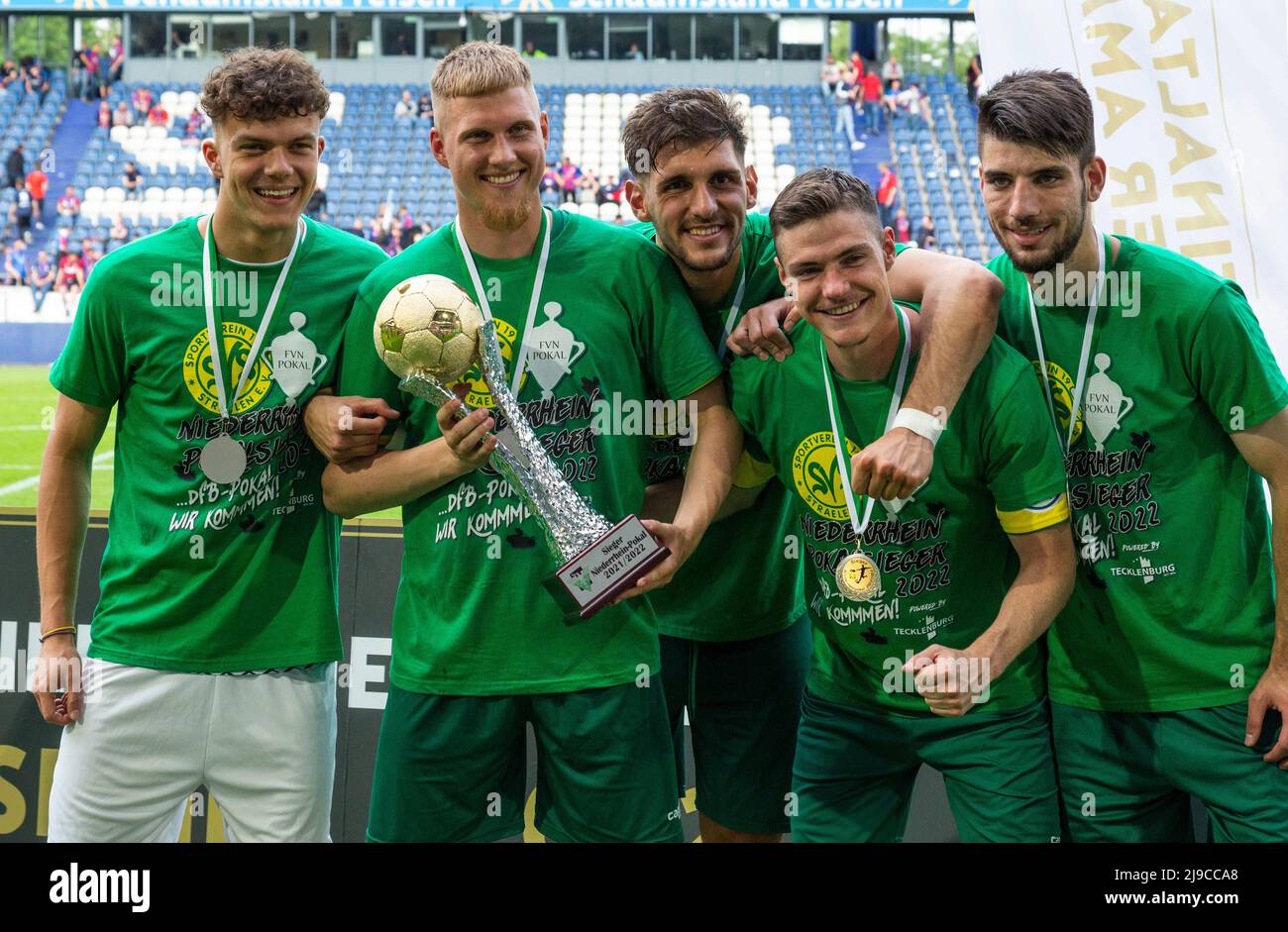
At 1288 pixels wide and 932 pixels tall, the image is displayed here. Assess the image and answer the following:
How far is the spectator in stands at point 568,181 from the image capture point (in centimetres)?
2153

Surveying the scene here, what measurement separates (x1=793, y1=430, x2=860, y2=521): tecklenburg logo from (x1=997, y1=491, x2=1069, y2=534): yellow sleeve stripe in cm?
34

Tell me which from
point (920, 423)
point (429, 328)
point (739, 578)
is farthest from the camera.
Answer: point (739, 578)

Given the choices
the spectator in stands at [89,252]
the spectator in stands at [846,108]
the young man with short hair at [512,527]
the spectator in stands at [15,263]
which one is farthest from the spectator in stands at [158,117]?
the young man with short hair at [512,527]

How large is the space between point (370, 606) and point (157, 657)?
3.85 feet

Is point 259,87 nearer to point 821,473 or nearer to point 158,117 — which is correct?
point 821,473

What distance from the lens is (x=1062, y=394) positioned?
257 centimetres

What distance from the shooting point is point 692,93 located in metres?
2.71

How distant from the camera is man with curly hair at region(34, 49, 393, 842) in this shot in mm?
2680

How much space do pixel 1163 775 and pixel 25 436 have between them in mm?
13848

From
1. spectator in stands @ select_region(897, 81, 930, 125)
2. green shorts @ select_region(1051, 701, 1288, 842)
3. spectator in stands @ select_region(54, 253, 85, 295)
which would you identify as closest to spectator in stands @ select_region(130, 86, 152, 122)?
spectator in stands @ select_region(54, 253, 85, 295)

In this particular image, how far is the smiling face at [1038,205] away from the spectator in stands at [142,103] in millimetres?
25189

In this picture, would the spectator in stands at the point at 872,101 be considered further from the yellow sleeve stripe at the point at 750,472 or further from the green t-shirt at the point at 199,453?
the green t-shirt at the point at 199,453

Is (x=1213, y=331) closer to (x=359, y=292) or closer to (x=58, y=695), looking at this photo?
(x=359, y=292)

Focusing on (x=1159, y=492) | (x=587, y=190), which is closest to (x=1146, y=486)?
(x=1159, y=492)
